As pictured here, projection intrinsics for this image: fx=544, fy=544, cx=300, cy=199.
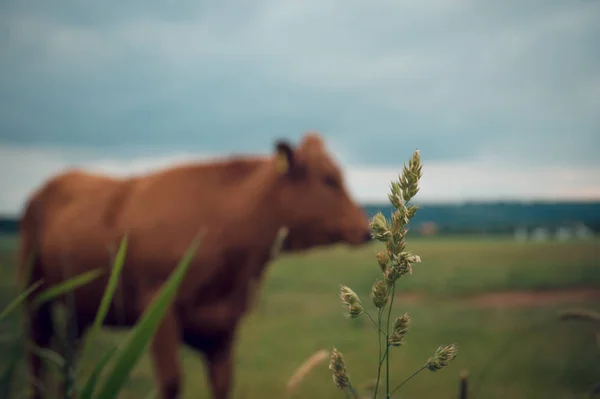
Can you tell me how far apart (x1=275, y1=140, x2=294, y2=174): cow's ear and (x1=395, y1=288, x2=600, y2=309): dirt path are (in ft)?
35.7

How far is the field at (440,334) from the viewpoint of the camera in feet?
17.7

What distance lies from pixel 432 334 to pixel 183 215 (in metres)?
6.82

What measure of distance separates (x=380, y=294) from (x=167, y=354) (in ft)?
→ 10.2

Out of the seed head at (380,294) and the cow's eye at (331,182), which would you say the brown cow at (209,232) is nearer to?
the cow's eye at (331,182)

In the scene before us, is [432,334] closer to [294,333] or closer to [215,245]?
[294,333]

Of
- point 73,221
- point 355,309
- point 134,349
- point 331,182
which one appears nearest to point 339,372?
point 355,309

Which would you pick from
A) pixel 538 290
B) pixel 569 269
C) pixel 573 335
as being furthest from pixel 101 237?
pixel 569 269

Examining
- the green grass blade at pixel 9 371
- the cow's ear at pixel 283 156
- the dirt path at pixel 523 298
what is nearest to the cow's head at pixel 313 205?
the cow's ear at pixel 283 156

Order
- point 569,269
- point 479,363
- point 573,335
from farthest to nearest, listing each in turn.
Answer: point 569,269
point 573,335
point 479,363

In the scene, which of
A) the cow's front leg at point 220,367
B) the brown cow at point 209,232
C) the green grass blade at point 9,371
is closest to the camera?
the green grass blade at point 9,371

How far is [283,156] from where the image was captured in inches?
139

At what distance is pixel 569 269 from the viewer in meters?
19.9

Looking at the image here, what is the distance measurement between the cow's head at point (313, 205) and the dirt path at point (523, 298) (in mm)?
10658

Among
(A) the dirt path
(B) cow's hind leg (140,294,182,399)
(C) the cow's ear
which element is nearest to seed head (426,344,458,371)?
(B) cow's hind leg (140,294,182,399)
